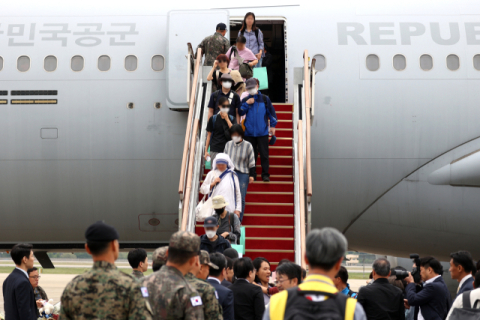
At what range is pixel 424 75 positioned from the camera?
35.9ft

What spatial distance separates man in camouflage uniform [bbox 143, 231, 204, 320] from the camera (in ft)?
12.9

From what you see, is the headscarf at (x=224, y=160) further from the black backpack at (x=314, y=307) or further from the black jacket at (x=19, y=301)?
the black backpack at (x=314, y=307)

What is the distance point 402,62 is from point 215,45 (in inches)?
133

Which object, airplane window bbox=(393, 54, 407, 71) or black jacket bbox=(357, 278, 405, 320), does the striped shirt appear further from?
black jacket bbox=(357, 278, 405, 320)

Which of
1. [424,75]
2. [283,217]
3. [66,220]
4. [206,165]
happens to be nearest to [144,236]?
[66,220]

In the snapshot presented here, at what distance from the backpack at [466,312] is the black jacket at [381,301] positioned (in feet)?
4.28

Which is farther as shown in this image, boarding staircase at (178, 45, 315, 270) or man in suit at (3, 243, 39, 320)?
boarding staircase at (178, 45, 315, 270)

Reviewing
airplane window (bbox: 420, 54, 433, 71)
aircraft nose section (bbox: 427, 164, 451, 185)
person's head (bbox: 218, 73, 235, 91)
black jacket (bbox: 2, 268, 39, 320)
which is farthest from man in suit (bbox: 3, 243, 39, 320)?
airplane window (bbox: 420, 54, 433, 71)

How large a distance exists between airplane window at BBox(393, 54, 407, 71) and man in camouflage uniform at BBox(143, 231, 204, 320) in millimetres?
7854

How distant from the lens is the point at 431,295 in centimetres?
676

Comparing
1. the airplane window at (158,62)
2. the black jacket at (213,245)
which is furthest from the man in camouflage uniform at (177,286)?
the airplane window at (158,62)

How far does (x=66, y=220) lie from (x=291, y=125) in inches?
174

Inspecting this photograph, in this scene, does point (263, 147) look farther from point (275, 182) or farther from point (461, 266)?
point (461, 266)

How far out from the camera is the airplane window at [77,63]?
10953mm
